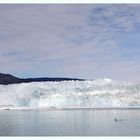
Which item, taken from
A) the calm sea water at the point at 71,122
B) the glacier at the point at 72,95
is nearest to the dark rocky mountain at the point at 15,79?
the glacier at the point at 72,95

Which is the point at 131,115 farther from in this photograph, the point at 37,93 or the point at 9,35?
the point at 9,35

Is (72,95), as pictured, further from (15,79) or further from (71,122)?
(15,79)

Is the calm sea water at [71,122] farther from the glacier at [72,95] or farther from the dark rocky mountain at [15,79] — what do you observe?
the dark rocky mountain at [15,79]

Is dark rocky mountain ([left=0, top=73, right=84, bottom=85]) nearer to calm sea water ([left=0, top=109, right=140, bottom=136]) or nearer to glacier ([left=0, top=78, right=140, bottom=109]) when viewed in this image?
glacier ([left=0, top=78, right=140, bottom=109])

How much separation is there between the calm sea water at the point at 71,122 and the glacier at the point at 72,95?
0.17 ft

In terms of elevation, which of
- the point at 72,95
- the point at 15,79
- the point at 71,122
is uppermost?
the point at 15,79

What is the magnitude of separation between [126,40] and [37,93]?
807 mm

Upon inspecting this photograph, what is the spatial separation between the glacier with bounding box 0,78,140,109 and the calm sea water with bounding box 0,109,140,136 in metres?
0.05

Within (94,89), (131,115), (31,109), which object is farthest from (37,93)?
(131,115)

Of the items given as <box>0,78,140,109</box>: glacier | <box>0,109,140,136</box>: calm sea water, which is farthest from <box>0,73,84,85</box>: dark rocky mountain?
<box>0,109,140,136</box>: calm sea water

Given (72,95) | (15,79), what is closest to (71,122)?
(72,95)

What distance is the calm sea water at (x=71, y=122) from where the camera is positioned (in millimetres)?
4648

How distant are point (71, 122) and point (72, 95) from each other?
209 mm

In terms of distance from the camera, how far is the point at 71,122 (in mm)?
4777
